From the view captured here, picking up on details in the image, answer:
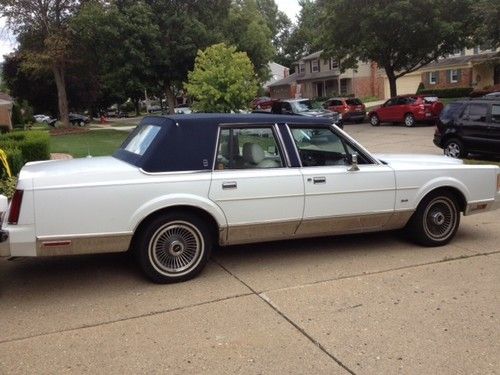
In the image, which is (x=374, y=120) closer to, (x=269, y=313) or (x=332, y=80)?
(x=269, y=313)

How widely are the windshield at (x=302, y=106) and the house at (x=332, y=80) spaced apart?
25761mm

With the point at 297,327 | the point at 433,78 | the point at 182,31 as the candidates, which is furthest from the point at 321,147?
the point at 433,78

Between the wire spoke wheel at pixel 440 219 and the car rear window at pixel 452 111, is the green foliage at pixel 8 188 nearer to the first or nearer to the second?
the wire spoke wheel at pixel 440 219

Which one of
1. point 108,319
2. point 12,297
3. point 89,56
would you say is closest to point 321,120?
point 108,319

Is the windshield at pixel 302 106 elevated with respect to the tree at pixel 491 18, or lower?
lower

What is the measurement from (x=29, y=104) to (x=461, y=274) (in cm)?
6445

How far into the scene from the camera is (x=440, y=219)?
6051mm

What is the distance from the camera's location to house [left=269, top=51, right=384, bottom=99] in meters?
56.0

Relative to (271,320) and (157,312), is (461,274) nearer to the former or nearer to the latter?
(271,320)

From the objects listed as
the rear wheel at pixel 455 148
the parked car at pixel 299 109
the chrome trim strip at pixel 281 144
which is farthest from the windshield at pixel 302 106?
the chrome trim strip at pixel 281 144

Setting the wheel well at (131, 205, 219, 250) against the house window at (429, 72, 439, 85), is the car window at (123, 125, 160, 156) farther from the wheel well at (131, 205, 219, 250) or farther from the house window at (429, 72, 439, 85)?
the house window at (429, 72, 439, 85)

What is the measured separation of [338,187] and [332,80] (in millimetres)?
54780

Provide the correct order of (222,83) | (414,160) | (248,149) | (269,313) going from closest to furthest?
(269,313)
(248,149)
(414,160)
(222,83)

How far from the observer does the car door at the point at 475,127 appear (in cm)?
1334
